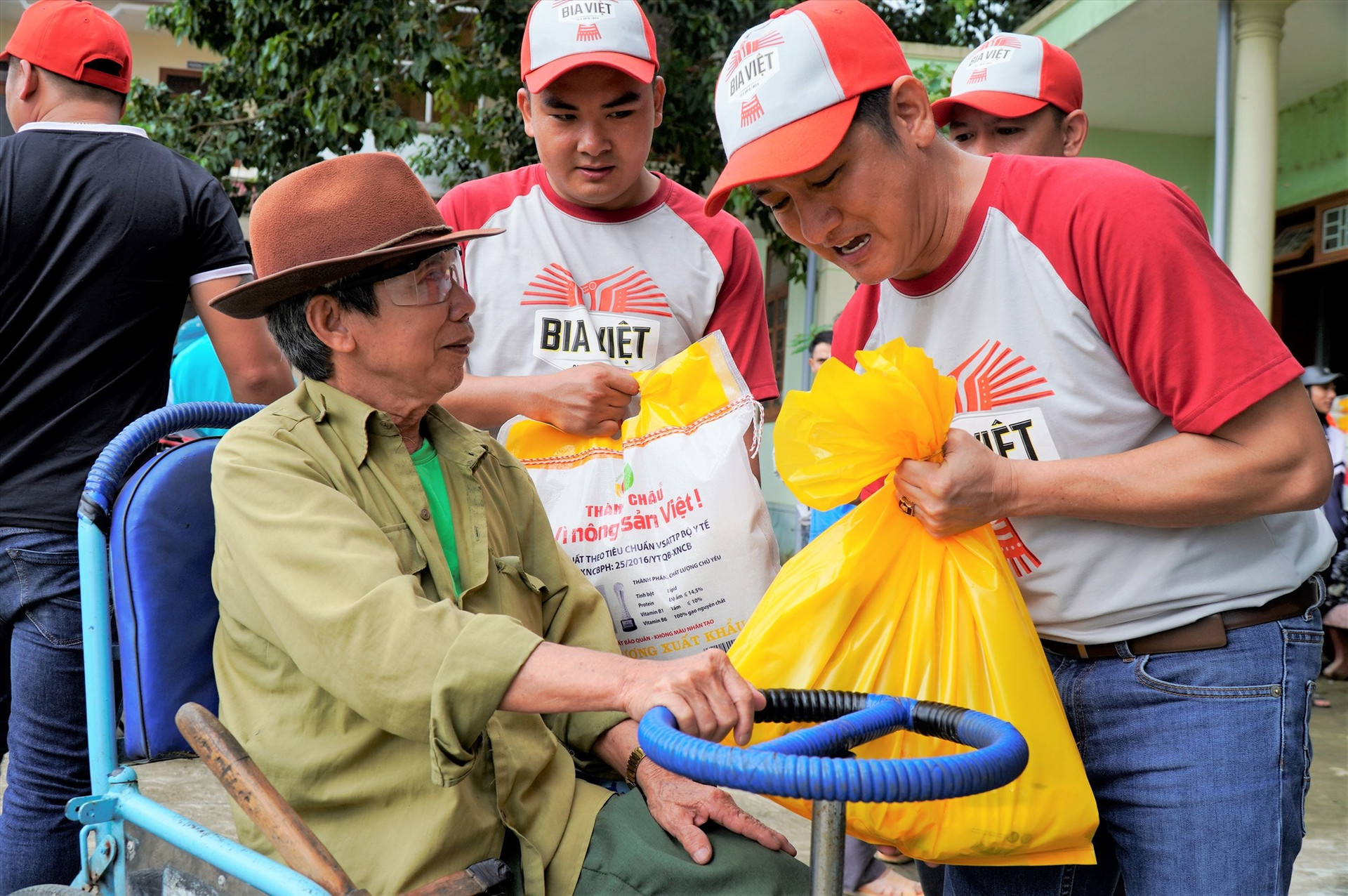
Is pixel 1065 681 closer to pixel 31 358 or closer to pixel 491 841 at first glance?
pixel 491 841

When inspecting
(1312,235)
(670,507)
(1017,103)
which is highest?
(1017,103)

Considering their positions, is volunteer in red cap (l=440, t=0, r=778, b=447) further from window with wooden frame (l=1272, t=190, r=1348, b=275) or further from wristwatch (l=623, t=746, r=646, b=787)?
window with wooden frame (l=1272, t=190, r=1348, b=275)

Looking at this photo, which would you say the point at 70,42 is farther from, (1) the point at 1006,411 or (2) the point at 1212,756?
(2) the point at 1212,756

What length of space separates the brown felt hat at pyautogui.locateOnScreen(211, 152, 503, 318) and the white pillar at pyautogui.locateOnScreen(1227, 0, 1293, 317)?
6.02m

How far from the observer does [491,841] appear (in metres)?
1.68

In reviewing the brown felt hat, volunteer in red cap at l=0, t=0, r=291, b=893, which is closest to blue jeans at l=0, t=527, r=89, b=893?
volunteer in red cap at l=0, t=0, r=291, b=893

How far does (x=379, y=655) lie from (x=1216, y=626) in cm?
109

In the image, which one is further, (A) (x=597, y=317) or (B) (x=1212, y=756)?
(A) (x=597, y=317)

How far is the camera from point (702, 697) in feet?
4.21

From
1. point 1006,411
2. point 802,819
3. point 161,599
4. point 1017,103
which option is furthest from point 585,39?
point 802,819

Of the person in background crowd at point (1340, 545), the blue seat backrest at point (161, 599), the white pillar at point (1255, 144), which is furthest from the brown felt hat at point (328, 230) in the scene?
the person in background crowd at point (1340, 545)

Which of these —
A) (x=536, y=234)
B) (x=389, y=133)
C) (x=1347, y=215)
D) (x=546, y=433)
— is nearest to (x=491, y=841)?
(x=546, y=433)

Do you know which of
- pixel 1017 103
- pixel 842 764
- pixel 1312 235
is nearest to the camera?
pixel 842 764

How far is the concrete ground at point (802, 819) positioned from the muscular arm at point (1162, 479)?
95.9 inches
